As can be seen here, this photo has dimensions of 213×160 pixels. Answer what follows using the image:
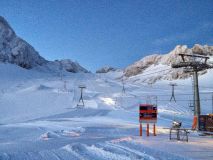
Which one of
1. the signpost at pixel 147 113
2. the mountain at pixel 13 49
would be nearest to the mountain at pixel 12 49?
the mountain at pixel 13 49

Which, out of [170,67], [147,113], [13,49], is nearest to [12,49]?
[13,49]

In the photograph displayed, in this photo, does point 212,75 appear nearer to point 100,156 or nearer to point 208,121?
point 208,121

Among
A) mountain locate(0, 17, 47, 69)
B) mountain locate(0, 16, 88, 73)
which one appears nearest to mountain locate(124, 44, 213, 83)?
mountain locate(0, 16, 88, 73)

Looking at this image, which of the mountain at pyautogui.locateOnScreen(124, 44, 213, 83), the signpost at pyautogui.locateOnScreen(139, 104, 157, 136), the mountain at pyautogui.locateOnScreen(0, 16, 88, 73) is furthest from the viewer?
the mountain at pyautogui.locateOnScreen(0, 16, 88, 73)

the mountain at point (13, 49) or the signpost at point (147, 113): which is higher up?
the mountain at point (13, 49)

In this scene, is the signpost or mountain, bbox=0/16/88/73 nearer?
the signpost

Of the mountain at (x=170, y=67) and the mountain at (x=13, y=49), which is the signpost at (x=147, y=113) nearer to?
the mountain at (x=170, y=67)

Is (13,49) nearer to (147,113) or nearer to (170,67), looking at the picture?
(170,67)

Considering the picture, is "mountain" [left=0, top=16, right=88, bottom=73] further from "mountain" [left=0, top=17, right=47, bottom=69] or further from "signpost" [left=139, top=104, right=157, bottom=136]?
"signpost" [left=139, top=104, right=157, bottom=136]

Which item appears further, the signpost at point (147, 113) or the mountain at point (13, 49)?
the mountain at point (13, 49)

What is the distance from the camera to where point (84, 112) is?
144 ft

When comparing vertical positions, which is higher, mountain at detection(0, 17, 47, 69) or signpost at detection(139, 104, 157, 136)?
mountain at detection(0, 17, 47, 69)

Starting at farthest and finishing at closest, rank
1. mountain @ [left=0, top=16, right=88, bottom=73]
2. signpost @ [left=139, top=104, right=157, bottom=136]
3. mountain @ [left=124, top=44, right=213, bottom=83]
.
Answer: mountain @ [left=0, top=16, right=88, bottom=73] < mountain @ [left=124, top=44, right=213, bottom=83] < signpost @ [left=139, top=104, right=157, bottom=136]

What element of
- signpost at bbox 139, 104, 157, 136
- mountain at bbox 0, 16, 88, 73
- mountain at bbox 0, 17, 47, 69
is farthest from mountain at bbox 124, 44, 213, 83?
signpost at bbox 139, 104, 157, 136
